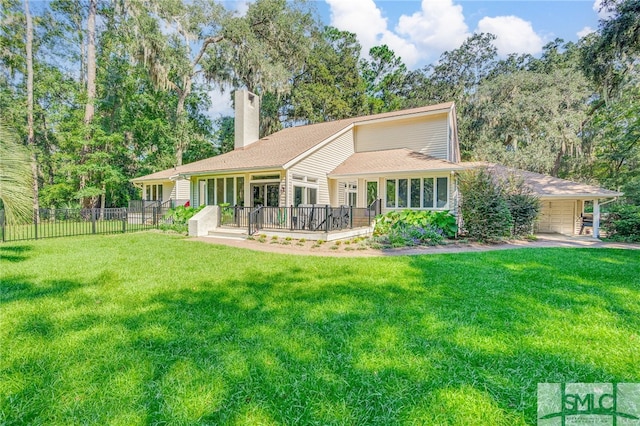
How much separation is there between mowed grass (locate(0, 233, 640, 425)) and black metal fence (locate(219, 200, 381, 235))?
188 inches

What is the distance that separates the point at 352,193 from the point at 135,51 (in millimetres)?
16136

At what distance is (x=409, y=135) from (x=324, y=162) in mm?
4860

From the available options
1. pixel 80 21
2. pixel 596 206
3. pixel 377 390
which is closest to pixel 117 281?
pixel 377 390

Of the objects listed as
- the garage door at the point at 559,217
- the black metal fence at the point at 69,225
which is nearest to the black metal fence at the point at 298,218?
the black metal fence at the point at 69,225

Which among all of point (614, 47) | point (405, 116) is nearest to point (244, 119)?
point (405, 116)

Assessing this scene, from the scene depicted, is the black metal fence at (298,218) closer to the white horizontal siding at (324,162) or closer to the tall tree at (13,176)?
the white horizontal siding at (324,162)

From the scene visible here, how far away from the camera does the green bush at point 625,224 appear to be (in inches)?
440

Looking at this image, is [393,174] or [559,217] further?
[559,217]

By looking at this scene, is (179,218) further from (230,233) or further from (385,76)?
(385,76)

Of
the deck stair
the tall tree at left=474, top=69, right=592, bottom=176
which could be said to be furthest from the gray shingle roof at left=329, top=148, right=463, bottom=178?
the tall tree at left=474, top=69, right=592, bottom=176

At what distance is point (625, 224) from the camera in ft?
37.6

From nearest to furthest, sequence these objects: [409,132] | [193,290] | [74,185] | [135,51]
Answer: [193,290] → [409,132] → [135,51] → [74,185]

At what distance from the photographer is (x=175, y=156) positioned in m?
22.2

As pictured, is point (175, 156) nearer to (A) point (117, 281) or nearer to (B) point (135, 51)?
(B) point (135, 51)
